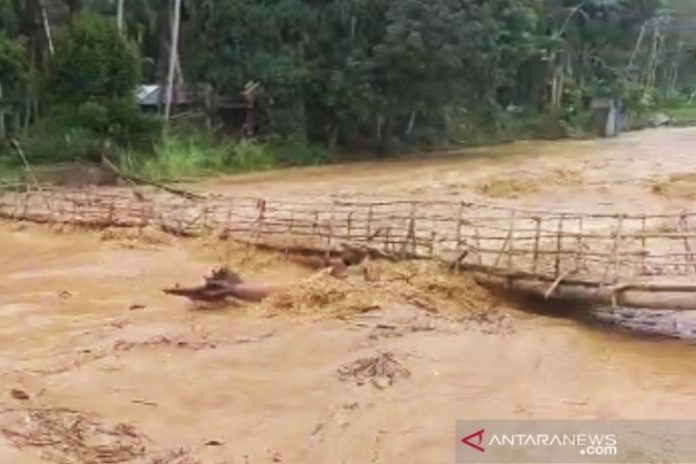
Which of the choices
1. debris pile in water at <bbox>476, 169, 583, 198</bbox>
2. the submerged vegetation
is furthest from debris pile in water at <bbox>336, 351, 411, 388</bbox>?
the submerged vegetation

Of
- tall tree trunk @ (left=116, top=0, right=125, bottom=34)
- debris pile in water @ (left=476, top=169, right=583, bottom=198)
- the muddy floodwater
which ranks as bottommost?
debris pile in water @ (left=476, top=169, right=583, bottom=198)

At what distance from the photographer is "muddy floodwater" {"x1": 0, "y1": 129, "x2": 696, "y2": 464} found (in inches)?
261

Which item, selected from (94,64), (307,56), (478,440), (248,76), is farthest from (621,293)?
(307,56)

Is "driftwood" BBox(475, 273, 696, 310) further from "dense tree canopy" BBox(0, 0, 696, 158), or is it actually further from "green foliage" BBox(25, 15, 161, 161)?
"dense tree canopy" BBox(0, 0, 696, 158)

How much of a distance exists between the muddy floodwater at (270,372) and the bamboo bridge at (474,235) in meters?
0.38

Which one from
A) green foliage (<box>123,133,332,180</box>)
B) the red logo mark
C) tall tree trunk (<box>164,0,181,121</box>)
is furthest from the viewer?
tall tree trunk (<box>164,0,181,121</box>)

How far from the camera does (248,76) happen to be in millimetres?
26766

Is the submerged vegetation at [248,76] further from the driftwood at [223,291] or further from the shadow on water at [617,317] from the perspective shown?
the shadow on water at [617,317]

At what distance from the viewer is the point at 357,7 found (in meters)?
27.2

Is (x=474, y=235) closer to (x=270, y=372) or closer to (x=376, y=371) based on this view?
(x=376, y=371)

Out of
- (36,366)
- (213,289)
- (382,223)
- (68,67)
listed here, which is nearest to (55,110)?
(68,67)

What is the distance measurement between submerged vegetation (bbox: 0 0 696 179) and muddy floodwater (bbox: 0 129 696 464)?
1094cm

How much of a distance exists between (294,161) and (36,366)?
1853cm

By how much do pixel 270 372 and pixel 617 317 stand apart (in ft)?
11.2
